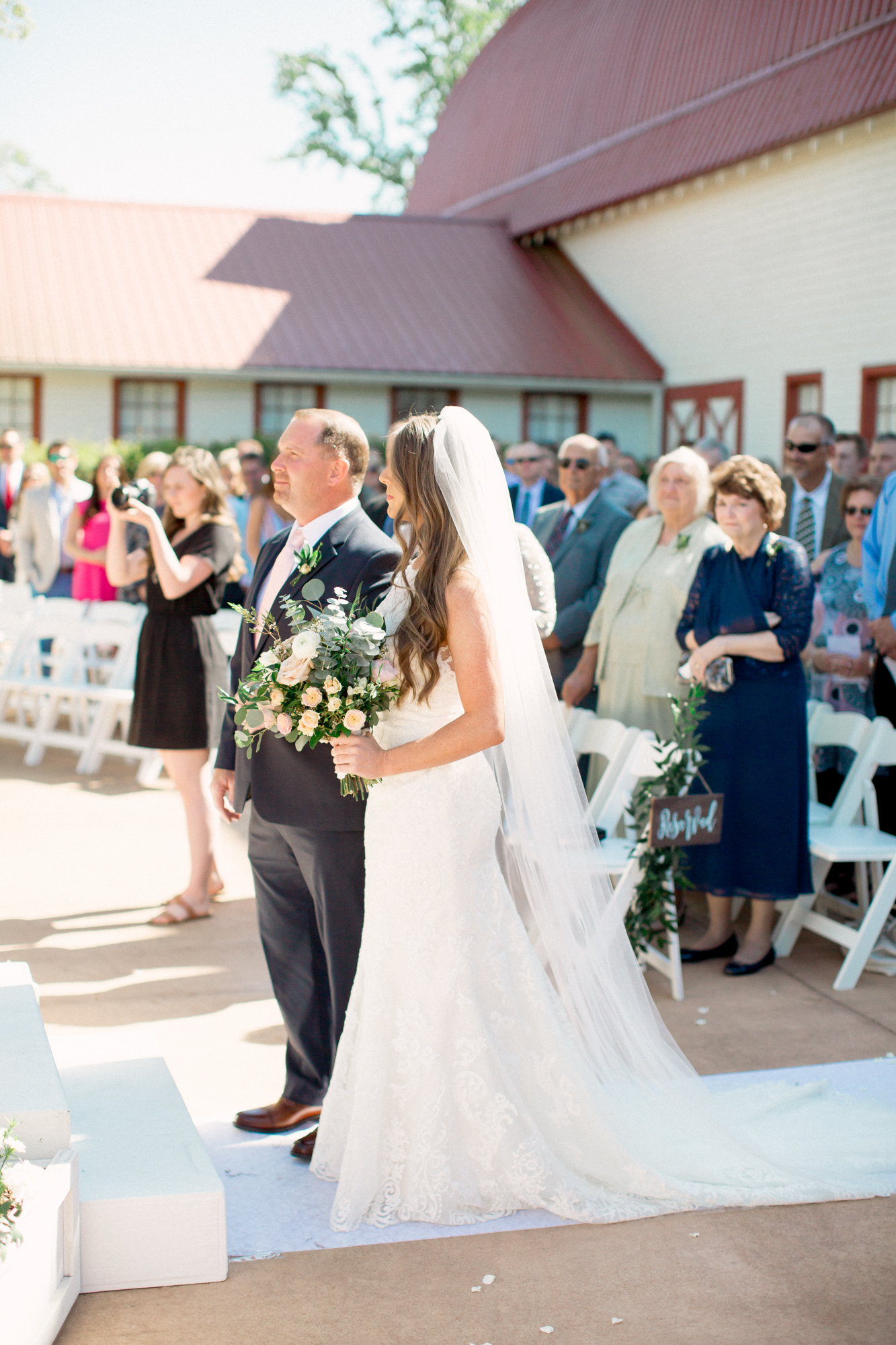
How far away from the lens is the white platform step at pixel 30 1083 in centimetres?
318

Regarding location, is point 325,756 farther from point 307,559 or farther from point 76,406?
point 76,406

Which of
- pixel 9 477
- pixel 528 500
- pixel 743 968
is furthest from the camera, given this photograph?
pixel 9 477

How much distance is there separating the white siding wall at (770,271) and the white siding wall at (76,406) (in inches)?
335

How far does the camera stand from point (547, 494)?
1004cm

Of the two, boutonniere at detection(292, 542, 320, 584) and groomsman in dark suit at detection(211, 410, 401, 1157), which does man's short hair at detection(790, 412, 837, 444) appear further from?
boutonniere at detection(292, 542, 320, 584)

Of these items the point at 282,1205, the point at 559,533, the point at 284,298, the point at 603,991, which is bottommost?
the point at 282,1205

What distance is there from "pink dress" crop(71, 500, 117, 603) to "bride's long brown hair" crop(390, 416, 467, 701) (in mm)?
7840

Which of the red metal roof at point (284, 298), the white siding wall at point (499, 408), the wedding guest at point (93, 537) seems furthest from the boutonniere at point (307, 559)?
the white siding wall at point (499, 408)

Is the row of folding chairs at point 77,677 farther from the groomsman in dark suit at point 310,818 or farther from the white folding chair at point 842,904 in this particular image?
the groomsman in dark suit at point 310,818

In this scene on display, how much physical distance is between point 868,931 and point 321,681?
3.19 meters

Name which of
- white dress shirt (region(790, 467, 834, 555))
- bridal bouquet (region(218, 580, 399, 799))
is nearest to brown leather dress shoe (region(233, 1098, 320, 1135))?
bridal bouquet (region(218, 580, 399, 799))

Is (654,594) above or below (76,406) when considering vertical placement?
below

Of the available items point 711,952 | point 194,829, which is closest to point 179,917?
point 194,829

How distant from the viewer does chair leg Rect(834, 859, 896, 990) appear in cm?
558
